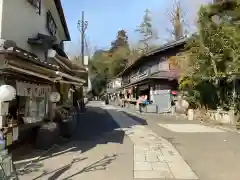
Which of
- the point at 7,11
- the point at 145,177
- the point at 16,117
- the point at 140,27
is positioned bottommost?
the point at 145,177

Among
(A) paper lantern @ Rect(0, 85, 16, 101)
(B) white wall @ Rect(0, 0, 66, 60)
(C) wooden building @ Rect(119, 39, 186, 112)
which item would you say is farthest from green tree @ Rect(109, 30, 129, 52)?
(A) paper lantern @ Rect(0, 85, 16, 101)

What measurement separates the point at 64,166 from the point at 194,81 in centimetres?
1624

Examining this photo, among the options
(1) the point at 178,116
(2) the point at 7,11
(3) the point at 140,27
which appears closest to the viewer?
(2) the point at 7,11

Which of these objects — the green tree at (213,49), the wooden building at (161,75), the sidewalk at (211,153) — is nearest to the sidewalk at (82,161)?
the sidewalk at (211,153)

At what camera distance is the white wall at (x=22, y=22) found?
361 inches

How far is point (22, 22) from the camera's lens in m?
10.6

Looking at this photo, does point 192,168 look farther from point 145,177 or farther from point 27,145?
point 27,145

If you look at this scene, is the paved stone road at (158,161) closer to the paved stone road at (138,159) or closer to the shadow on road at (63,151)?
the paved stone road at (138,159)

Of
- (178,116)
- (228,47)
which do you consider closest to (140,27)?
(178,116)

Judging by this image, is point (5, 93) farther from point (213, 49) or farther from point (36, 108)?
point (213, 49)

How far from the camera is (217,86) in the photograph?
2034cm

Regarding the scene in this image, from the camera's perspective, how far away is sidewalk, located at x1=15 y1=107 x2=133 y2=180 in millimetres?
7082

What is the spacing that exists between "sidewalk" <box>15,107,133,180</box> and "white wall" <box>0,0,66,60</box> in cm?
366

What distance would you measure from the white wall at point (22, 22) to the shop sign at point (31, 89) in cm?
141
